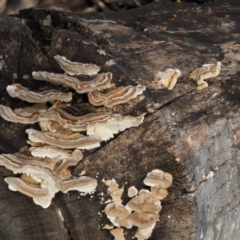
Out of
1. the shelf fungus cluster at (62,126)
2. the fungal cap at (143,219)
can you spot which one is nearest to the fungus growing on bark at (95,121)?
the shelf fungus cluster at (62,126)

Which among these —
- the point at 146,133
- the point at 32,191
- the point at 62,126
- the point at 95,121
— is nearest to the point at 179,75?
the point at 146,133

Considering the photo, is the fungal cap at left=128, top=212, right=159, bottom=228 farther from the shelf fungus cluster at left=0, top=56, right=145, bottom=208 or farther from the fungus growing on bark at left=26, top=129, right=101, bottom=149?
the fungus growing on bark at left=26, top=129, right=101, bottom=149

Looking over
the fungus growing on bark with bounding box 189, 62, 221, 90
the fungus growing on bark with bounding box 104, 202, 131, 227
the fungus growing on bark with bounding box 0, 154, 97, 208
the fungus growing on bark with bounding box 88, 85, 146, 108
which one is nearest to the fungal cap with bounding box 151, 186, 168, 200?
the fungus growing on bark with bounding box 104, 202, 131, 227

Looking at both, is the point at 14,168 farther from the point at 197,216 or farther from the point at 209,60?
the point at 209,60

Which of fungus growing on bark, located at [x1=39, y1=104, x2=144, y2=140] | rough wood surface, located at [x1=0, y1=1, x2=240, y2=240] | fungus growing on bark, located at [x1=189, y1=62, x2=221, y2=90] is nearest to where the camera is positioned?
fungus growing on bark, located at [x1=39, y1=104, x2=144, y2=140]

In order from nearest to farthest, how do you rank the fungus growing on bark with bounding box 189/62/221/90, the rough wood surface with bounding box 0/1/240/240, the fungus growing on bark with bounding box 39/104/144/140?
the fungus growing on bark with bounding box 39/104/144/140
the rough wood surface with bounding box 0/1/240/240
the fungus growing on bark with bounding box 189/62/221/90

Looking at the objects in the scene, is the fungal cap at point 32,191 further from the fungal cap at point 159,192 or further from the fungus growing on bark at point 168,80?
the fungus growing on bark at point 168,80

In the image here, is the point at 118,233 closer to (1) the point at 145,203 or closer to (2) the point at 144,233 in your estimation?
(2) the point at 144,233
